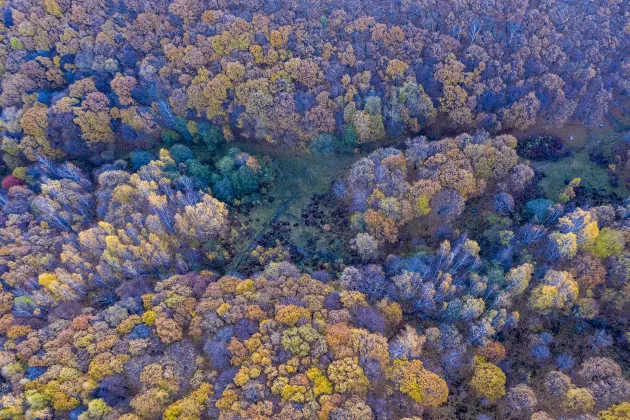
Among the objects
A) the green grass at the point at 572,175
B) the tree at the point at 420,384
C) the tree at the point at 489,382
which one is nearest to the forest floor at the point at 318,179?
the green grass at the point at 572,175

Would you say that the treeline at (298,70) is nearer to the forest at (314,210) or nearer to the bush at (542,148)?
the forest at (314,210)

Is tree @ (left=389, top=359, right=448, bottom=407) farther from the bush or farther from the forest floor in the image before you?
the bush

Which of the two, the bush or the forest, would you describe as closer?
the forest

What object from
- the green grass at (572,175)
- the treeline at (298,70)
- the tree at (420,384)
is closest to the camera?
the tree at (420,384)

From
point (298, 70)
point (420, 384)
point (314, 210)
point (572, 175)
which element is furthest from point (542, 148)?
point (420, 384)

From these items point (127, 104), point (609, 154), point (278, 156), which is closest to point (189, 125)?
point (127, 104)

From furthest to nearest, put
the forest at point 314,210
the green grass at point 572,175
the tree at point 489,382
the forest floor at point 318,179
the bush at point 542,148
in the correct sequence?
the bush at point 542,148 → the green grass at point 572,175 → the forest floor at point 318,179 → the forest at point 314,210 → the tree at point 489,382

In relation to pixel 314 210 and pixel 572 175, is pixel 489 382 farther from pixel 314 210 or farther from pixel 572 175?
pixel 572 175

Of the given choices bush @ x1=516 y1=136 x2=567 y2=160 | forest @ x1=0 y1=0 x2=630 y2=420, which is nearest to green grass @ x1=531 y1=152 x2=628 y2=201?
forest @ x1=0 y1=0 x2=630 y2=420

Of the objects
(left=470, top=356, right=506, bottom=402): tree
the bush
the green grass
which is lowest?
(left=470, top=356, right=506, bottom=402): tree
